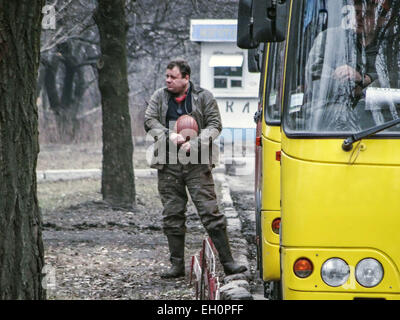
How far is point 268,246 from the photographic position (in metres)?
6.78

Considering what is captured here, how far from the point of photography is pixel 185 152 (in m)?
7.94

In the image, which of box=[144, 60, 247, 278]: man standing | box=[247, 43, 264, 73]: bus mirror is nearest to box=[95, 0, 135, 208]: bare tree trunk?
box=[247, 43, 264, 73]: bus mirror

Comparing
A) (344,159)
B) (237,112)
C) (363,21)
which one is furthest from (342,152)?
(237,112)

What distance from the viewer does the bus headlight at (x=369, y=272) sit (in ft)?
16.1

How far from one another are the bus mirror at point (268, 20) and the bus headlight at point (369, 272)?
55.1 inches

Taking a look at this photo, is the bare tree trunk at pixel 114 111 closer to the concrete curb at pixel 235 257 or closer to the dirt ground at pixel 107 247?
the dirt ground at pixel 107 247

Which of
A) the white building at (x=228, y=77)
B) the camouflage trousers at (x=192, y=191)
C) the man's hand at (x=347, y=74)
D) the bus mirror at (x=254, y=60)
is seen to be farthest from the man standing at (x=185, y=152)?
the white building at (x=228, y=77)

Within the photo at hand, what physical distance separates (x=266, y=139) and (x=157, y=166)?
1442mm

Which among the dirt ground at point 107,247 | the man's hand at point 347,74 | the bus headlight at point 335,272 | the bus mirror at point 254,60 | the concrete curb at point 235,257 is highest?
the bus mirror at point 254,60

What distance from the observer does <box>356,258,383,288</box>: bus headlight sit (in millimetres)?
4898

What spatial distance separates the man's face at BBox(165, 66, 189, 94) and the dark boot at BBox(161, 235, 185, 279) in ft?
4.38

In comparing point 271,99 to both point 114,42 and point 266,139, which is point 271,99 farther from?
point 114,42

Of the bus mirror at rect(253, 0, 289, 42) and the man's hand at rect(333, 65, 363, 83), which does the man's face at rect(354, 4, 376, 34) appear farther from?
the bus mirror at rect(253, 0, 289, 42)
